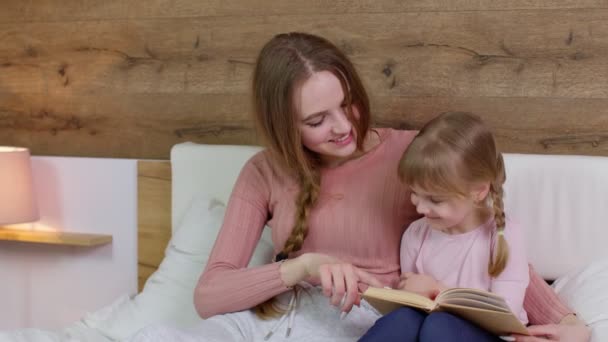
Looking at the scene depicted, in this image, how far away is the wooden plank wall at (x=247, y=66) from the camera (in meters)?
1.95

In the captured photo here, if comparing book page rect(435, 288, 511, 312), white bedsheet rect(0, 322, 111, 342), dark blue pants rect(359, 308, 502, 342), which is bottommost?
white bedsheet rect(0, 322, 111, 342)

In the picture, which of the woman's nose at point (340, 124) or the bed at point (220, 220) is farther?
the bed at point (220, 220)

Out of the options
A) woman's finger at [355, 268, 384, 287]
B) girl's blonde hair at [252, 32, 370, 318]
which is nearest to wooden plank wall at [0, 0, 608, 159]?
girl's blonde hair at [252, 32, 370, 318]

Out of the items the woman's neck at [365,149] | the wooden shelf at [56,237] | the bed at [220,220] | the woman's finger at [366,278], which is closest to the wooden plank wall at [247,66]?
the bed at [220,220]

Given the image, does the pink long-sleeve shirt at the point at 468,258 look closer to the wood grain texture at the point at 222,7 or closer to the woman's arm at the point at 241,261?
the woman's arm at the point at 241,261

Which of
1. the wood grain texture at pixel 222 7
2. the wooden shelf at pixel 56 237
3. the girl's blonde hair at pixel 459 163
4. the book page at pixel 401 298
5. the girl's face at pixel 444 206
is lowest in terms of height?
the wooden shelf at pixel 56 237

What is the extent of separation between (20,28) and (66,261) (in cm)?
81

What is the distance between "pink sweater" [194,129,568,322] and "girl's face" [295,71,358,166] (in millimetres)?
121

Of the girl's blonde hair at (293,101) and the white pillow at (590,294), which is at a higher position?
the girl's blonde hair at (293,101)

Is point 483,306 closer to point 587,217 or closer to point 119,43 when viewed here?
point 587,217

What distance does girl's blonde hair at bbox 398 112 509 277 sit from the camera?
4.67 ft

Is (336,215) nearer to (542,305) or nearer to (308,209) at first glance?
(308,209)

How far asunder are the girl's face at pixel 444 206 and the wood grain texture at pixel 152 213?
3.41ft

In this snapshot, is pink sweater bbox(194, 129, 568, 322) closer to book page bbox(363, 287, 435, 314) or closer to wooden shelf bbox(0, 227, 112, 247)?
book page bbox(363, 287, 435, 314)
